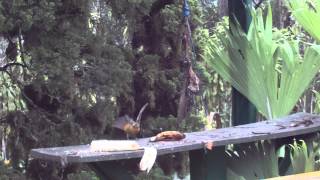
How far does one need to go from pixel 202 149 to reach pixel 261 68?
3.13 ft

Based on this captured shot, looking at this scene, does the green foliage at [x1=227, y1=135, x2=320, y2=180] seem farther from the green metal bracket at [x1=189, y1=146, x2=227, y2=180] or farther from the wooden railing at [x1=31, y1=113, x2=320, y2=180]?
the green metal bracket at [x1=189, y1=146, x2=227, y2=180]

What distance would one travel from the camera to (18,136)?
3523 millimetres

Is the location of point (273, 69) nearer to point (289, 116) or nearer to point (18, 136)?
point (289, 116)

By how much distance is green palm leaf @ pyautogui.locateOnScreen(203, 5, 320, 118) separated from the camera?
11.0 ft

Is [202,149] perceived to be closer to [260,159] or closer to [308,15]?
[260,159]

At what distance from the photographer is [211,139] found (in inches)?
104

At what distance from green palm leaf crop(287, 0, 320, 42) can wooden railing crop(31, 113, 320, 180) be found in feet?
1.65

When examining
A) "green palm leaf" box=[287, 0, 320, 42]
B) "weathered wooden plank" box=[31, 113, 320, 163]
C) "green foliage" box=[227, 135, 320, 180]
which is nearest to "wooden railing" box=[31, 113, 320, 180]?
"weathered wooden plank" box=[31, 113, 320, 163]

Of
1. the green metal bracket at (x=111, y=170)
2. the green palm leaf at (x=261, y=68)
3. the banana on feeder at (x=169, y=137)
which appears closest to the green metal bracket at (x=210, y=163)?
the banana on feeder at (x=169, y=137)

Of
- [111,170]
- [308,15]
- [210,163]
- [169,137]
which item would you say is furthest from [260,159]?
[111,170]

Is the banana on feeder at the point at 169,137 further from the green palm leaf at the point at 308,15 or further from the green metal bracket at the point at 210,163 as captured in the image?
the green palm leaf at the point at 308,15

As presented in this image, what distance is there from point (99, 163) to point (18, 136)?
1.23 meters

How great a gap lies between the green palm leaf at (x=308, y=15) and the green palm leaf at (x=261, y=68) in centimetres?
34

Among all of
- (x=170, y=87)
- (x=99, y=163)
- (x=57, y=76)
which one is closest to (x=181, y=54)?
(x=170, y=87)
